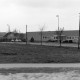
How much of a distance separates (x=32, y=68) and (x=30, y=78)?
219 centimetres

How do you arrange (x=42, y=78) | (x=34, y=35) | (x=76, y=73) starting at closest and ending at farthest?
1. (x=42, y=78)
2. (x=76, y=73)
3. (x=34, y=35)

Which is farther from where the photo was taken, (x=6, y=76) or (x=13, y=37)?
(x=13, y=37)

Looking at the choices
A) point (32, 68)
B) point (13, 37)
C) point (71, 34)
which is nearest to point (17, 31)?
point (13, 37)

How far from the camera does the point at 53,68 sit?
11500 millimetres

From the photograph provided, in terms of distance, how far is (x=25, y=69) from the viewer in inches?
443

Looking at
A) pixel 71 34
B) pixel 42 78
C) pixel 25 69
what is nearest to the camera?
pixel 42 78

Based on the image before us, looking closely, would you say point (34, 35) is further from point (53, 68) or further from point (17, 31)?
point (53, 68)

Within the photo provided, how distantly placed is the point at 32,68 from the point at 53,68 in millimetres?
1086

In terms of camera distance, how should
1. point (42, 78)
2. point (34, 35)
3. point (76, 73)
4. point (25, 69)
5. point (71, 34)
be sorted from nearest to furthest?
1. point (42, 78)
2. point (76, 73)
3. point (25, 69)
4. point (71, 34)
5. point (34, 35)

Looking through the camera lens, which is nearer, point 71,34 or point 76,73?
point 76,73

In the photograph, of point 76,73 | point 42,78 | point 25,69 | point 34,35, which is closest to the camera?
point 42,78

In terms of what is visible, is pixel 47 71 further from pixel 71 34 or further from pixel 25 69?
pixel 71 34

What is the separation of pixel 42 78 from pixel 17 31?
8978 cm

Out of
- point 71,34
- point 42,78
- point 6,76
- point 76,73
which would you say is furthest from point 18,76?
point 71,34
